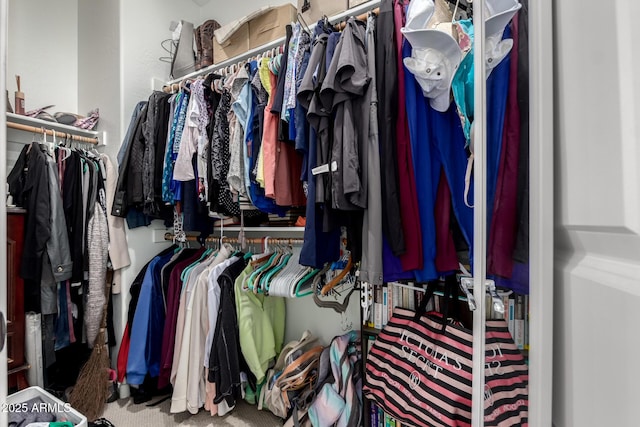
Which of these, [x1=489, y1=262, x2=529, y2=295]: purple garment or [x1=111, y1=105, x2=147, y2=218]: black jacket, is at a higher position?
[x1=111, y1=105, x2=147, y2=218]: black jacket

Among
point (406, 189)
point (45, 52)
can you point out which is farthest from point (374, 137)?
point (45, 52)

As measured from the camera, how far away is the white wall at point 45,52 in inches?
79.9

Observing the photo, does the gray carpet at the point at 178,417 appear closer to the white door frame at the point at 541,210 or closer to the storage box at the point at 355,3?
the white door frame at the point at 541,210

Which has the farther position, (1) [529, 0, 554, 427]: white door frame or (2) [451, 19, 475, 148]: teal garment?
(2) [451, 19, 475, 148]: teal garment

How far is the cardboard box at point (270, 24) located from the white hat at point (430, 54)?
93 centimetres

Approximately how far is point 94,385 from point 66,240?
2.76ft

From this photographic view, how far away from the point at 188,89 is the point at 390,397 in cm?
183

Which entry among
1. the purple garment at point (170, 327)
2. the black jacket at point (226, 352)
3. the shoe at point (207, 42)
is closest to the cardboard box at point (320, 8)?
the shoe at point (207, 42)

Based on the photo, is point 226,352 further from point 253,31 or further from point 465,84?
point 253,31

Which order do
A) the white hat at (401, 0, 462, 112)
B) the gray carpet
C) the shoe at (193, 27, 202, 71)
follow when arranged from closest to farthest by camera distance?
the white hat at (401, 0, 462, 112) → the gray carpet → the shoe at (193, 27, 202, 71)

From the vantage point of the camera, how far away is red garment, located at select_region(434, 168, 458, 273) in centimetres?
108

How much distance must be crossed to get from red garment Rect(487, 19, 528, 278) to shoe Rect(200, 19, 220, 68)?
6.76ft

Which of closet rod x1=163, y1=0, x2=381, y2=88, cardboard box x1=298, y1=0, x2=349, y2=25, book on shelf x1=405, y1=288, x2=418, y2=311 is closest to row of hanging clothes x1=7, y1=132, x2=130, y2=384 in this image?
closet rod x1=163, y1=0, x2=381, y2=88

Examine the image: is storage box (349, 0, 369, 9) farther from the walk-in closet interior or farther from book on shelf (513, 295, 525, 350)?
book on shelf (513, 295, 525, 350)
